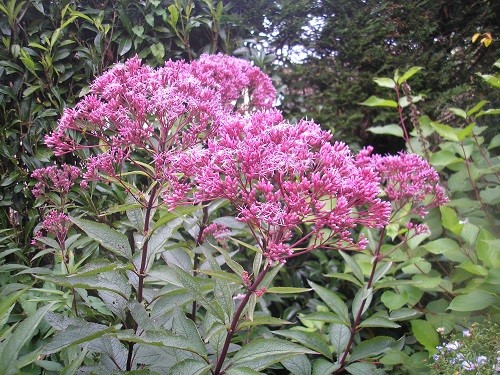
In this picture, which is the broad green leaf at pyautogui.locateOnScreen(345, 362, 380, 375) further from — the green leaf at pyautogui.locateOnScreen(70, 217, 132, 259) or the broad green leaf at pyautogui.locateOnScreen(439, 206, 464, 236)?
the green leaf at pyautogui.locateOnScreen(70, 217, 132, 259)

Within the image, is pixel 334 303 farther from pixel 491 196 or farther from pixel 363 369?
pixel 491 196

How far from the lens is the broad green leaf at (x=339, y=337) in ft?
6.39

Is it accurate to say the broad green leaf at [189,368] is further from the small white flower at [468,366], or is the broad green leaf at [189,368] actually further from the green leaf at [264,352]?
the small white flower at [468,366]

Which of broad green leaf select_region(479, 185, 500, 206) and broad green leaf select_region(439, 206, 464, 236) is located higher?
broad green leaf select_region(479, 185, 500, 206)

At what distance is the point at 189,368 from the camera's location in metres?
1.33

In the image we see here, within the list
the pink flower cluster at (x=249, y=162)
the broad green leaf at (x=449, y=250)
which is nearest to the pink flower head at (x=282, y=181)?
the pink flower cluster at (x=249, y=162)

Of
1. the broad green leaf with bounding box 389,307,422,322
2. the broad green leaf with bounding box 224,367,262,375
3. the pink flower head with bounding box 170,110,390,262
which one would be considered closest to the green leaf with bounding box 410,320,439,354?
the broad green leaf with bounding box 389,307,422,322

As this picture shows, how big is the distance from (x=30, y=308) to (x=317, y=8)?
2876mm

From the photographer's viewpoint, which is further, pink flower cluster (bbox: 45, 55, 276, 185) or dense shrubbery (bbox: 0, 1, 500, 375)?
pink flower cluster (bbox: 45, 55, 276, 185)

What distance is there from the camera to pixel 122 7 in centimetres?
317

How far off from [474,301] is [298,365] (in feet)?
2.83

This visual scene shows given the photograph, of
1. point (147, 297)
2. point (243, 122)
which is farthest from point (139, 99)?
point (147, 297)

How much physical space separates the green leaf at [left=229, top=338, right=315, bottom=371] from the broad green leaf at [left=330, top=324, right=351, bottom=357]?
597mm

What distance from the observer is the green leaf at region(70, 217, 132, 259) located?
5.14ft
